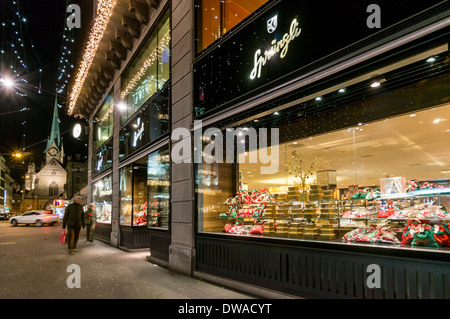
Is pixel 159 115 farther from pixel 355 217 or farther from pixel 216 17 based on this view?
pixel 355 217

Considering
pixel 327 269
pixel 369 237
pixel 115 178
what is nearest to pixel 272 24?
pixel 369 237

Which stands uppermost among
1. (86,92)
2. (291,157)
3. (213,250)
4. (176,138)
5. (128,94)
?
(86,92)

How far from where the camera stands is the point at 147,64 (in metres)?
12.0

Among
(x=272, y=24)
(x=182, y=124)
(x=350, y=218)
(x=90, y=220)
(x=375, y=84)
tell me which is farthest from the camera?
(x=90, y=220)

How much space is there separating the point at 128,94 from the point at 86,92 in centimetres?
647

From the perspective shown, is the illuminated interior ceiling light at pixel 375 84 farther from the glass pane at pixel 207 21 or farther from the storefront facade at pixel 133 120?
the storefront facade at pixel 133 120

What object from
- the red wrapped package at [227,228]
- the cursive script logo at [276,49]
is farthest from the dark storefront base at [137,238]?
the cursive script logo at [276,49]

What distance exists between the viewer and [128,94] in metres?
14.0

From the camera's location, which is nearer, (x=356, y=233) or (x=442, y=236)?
(x=442, y=236)

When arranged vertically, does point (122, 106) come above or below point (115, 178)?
above

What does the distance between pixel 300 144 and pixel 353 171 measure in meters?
1.61

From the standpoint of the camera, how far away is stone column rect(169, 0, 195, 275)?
309 inches
